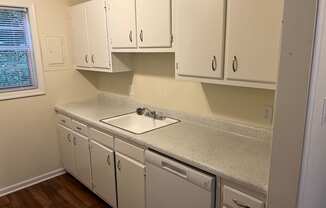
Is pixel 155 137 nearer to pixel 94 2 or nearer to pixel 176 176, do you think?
pixel 176 176

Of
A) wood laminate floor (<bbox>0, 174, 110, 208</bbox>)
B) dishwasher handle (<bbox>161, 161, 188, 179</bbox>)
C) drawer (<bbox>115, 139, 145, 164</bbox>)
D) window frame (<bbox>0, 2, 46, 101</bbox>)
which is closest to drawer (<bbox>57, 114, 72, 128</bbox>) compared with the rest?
window frame (<bbox>0, 2, 46, 101</bbox>)

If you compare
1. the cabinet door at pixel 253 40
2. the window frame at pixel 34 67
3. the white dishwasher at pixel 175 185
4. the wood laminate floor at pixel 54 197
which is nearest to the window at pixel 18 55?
the window frame at pixel 34 67

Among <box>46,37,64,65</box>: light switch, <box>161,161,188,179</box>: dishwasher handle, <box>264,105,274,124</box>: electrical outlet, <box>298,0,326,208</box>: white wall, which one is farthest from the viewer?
<box>46,37,64,65</box>: light switch

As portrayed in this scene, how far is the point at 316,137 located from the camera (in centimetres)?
103

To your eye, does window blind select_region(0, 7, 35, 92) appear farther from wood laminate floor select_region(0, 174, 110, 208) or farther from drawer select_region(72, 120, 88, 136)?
wood laminate floor select_region(0, 174, 110, 208)

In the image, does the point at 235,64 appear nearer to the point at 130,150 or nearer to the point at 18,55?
the point at 130,150

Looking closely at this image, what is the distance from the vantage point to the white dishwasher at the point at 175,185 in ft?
4.81

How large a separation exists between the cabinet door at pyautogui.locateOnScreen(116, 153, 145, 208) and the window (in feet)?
5.08

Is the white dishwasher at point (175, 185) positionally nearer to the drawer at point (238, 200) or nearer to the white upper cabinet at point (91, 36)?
the drawer at point (238, 200)

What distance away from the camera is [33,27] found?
2.77 m

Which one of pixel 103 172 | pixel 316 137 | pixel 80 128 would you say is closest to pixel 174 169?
pixel 316 137

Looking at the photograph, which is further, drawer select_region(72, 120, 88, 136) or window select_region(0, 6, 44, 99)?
window select_region(0, 6, 44, 99)

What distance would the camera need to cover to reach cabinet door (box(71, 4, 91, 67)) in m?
2.82

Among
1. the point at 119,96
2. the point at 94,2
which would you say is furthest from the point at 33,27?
the point at 119,96
